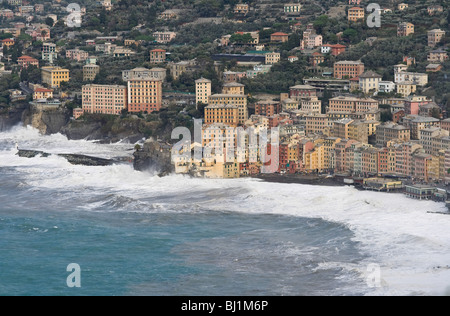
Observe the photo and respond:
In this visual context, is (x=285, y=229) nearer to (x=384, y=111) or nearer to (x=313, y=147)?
(x=313, y=147)

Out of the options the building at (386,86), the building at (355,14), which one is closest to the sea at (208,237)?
the building at (386,86)

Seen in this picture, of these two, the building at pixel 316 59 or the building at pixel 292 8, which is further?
the building at pixel 292 8

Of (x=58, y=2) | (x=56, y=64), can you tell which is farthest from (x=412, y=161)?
(x=58, y=2)

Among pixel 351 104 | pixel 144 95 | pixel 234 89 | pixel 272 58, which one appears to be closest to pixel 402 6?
pixel 272 58

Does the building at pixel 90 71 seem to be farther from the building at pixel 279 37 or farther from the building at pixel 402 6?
the building at pixel 402 6
